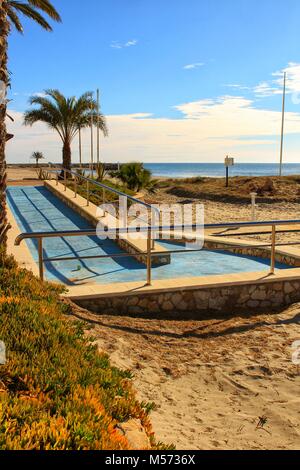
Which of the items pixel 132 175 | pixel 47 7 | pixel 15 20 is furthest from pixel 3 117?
pixel 132 175

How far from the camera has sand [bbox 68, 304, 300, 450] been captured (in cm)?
372

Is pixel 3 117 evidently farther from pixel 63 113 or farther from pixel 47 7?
pixel 63 113

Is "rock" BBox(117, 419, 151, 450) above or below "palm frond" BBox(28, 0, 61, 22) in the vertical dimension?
below

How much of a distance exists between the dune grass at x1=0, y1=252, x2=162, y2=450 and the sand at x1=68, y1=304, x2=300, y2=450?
1.65 ft

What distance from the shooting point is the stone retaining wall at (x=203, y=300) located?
263 inches

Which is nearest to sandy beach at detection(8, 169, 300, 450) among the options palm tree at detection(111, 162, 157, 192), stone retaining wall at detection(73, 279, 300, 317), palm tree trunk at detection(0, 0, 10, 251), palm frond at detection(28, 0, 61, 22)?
stone retaining wall at detection(73, 279, 300, 317)

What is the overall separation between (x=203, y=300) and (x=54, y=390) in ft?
14.1

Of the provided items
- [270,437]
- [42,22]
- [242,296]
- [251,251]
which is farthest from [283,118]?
[270,437]

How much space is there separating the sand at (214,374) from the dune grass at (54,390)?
503mm

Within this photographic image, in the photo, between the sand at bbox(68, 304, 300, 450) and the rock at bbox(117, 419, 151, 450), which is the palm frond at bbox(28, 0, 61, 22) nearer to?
the sand at bbox(68, 304, 300, 450)

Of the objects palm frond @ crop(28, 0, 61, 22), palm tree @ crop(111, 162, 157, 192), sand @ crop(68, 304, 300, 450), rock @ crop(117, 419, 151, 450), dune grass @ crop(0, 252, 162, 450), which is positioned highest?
palm frond @ crop(28, 0, 61, 22)

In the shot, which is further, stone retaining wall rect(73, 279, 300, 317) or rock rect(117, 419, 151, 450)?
Result: stone retaining wall rect(73, 279, 300, 317)

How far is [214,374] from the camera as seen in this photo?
4.82 m

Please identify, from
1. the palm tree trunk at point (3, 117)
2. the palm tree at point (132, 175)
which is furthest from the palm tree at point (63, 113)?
the palm tree trunk at point (3, 117)
